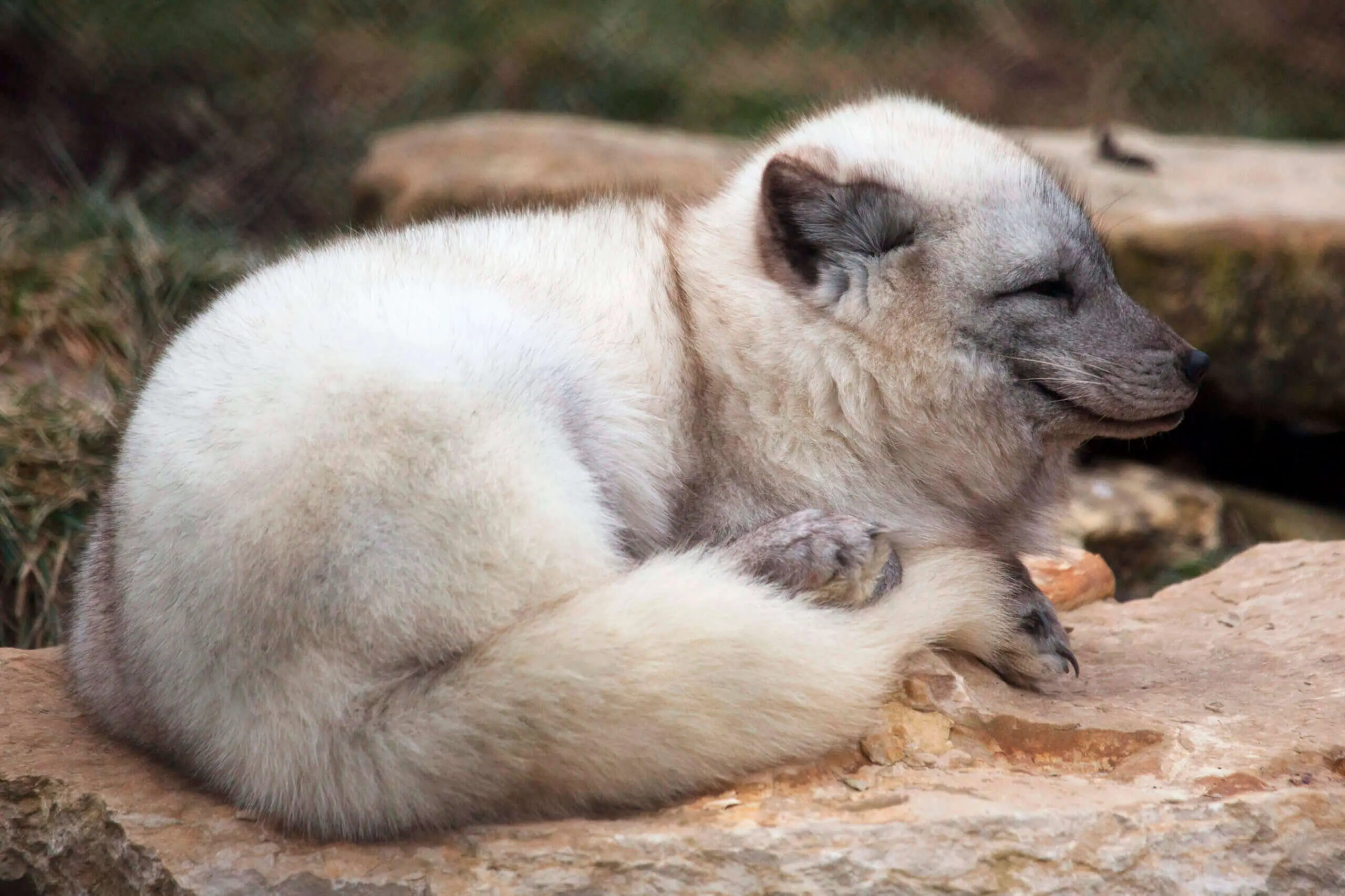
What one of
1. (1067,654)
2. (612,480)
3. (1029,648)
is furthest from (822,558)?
(1067,654)

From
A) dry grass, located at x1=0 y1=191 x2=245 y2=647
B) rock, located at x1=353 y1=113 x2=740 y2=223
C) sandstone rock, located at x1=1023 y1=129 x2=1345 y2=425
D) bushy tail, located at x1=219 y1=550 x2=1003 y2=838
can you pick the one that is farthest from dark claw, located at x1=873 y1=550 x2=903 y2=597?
rock, located at x1=353 y1=113 x2=740 y2=223

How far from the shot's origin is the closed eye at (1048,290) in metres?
2.61

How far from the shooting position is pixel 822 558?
236 cm

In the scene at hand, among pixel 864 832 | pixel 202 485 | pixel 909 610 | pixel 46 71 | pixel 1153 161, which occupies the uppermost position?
pixel 46 71

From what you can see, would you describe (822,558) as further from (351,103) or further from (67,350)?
(351,103)

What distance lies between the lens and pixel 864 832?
2.03m

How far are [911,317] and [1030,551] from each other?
604 millimetres

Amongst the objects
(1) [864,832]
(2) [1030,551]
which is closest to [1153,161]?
(2) [1030,551]

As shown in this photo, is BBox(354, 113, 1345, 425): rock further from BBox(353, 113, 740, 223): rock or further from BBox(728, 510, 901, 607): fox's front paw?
BBox(728, 510, 901, 607): fox's front paw

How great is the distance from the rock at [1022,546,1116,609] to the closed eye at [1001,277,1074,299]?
0.75 meters

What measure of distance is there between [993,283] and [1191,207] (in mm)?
2630

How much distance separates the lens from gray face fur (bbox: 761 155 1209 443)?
2.59m

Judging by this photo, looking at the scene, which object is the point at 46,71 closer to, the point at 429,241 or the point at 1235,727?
the point at 429,241

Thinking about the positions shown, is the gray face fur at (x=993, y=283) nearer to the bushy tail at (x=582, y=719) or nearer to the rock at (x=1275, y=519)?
the bushy tail at (x=582, y=719)
